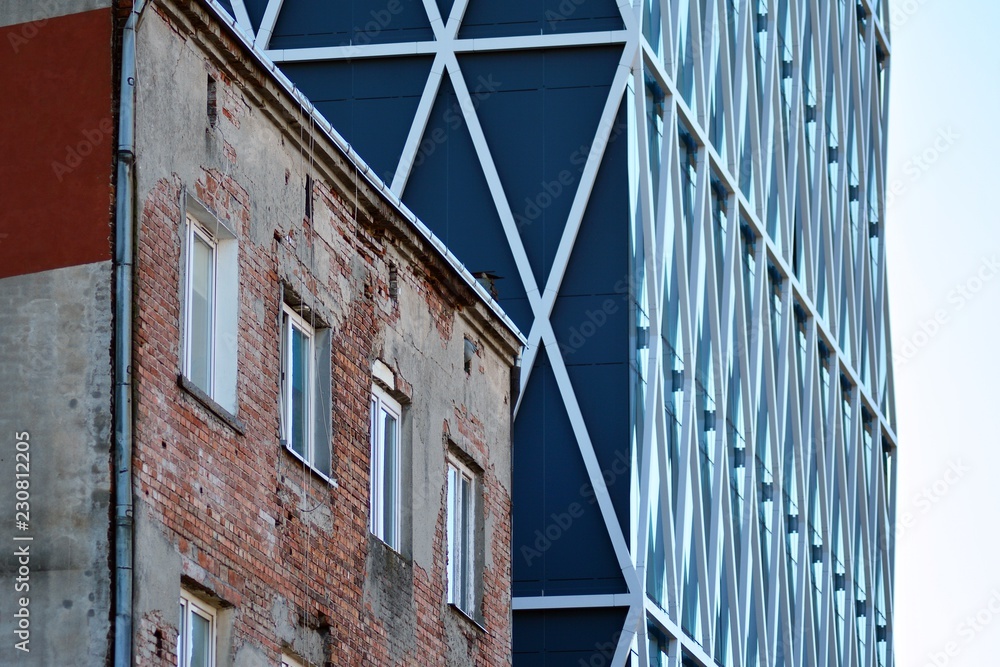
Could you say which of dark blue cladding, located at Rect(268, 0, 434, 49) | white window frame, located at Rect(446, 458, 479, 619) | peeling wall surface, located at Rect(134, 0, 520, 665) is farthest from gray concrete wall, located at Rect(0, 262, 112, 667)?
dark blue cladding, located at Rect(268, 0, 434, 49)

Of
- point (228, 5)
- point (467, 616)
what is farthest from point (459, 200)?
point (467, 616)

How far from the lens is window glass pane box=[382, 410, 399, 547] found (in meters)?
25.5

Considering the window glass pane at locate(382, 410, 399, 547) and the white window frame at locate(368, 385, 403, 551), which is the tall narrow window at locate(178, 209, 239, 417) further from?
the window glass pane at locate(382, 410, 399, 547)

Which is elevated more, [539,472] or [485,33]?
[485,33]

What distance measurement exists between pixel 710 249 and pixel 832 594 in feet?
40.7

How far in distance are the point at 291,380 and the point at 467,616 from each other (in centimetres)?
525

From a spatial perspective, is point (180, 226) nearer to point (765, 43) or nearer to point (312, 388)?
point (312, 388)

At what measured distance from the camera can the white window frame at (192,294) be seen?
20797 millimetres

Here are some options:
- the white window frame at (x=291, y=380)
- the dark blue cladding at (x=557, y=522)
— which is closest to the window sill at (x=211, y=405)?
the white window frame at (x=291, y=380)

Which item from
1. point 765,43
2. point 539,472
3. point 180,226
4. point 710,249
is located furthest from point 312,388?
point 765,43

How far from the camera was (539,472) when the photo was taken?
3972 centimetres

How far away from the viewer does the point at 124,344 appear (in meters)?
19.2

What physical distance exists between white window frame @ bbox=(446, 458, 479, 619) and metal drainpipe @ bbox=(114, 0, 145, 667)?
8562mm

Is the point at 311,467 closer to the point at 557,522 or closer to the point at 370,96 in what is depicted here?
the point at 557,522
